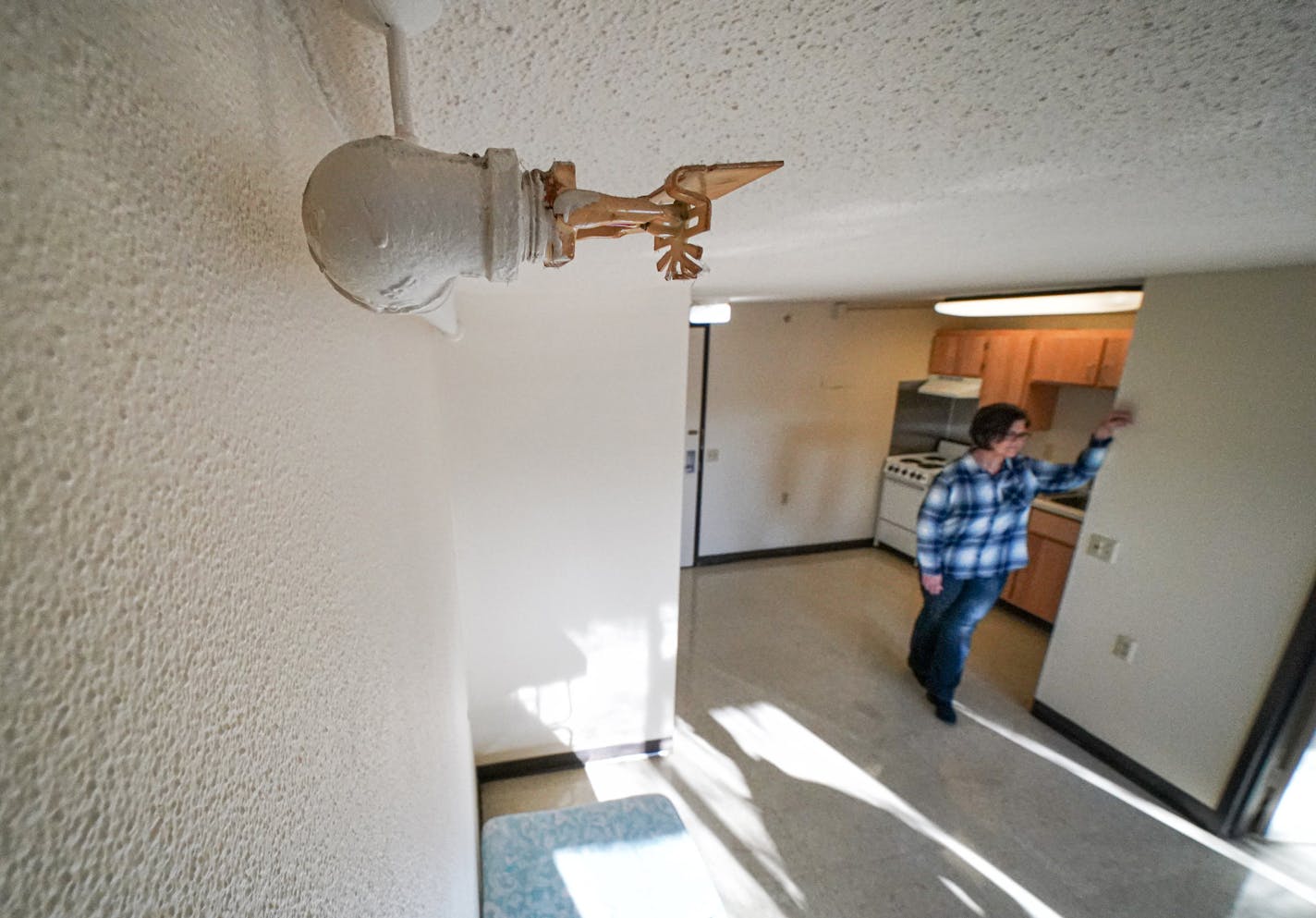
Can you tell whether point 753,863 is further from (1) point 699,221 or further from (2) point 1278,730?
(1) point 699,221

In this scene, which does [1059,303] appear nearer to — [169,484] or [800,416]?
[800,416]

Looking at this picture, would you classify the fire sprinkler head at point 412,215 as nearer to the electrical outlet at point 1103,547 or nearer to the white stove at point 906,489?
the electrical outlet at point 1103,547

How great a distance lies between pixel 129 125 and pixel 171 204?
0.10ft

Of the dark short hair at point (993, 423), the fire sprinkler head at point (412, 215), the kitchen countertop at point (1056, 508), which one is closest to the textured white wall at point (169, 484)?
the fire sprinkler head at point (412, 215)

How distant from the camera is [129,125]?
0.18 metres

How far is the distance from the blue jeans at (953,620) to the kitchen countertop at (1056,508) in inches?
32.6

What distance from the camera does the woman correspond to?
7.50 ft

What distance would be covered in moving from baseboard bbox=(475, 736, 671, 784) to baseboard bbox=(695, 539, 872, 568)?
198 cm

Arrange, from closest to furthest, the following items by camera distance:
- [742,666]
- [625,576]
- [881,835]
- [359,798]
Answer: [359,798]
[881,835]
[625,576]
[742,666]

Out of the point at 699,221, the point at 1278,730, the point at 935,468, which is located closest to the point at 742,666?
the point at 1278,730

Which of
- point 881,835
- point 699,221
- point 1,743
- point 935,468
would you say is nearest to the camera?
point 1,743

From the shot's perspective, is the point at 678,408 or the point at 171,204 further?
the point at 678,408

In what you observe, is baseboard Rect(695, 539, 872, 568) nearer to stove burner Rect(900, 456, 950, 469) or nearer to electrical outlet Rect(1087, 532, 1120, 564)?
stove burner Rect(900, 456, 950, 469)

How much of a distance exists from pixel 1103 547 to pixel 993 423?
77cm
